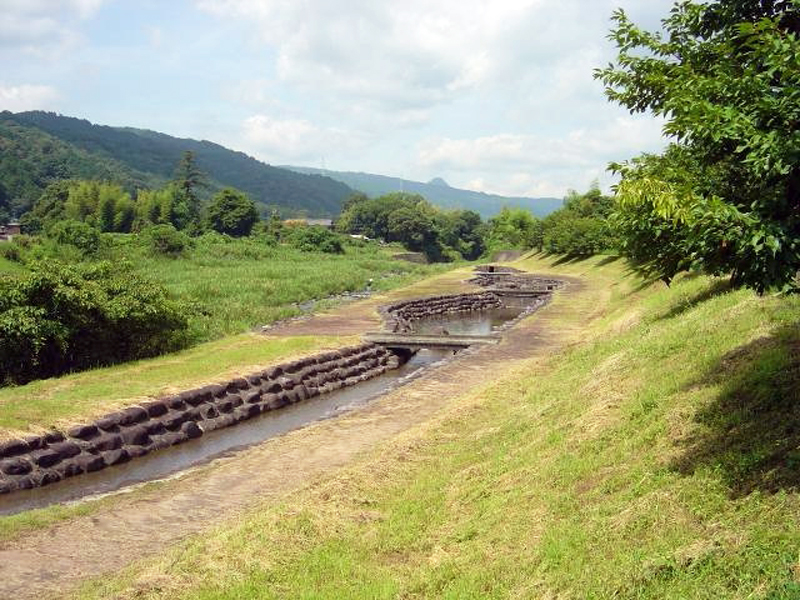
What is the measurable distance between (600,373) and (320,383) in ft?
41.7

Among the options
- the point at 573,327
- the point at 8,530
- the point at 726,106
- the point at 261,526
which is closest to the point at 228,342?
the point at 573,327

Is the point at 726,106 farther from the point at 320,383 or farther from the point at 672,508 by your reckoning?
the point at 320,383

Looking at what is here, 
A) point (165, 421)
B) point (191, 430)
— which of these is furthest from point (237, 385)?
point (165, 421)

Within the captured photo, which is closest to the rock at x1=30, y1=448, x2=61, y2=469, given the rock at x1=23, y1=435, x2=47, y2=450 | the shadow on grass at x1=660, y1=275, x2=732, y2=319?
the rock at x1=23, y1=435, x2=47, y2=450

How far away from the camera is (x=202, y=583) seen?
27.7 ft

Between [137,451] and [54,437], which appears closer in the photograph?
[54,437]

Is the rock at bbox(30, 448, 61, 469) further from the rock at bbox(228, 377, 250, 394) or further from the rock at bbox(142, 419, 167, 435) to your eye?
the rock at bbox(228, 377, 250, 394)

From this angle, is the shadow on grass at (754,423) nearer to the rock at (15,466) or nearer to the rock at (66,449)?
the rock at (15,466)

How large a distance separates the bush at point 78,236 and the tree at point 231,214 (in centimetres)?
4507

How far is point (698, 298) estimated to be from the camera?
20.2m

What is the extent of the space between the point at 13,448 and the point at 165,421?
13.4 ft

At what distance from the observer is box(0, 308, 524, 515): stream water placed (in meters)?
14.7

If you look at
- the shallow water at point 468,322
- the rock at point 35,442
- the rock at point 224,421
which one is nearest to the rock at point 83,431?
the rock at point 35,442

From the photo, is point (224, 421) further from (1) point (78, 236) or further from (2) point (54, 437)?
(1) point (78, 236)
